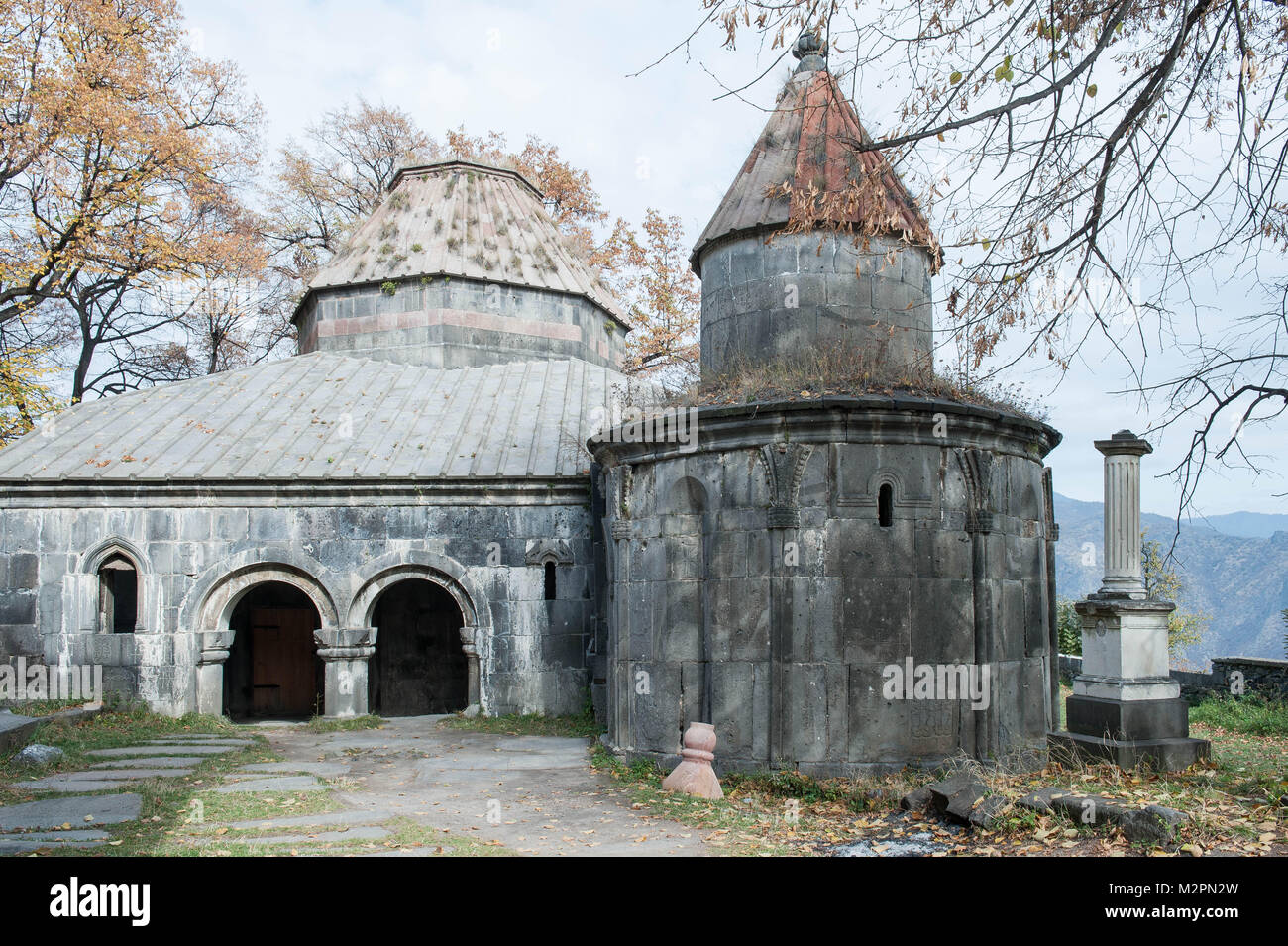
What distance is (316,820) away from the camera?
6934mm

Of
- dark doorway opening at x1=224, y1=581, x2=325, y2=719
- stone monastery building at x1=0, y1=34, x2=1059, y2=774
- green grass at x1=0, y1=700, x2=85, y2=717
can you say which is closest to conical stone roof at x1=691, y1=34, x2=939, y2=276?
stone monastery building at x1=0, y1=34, x2=1059, y2=774

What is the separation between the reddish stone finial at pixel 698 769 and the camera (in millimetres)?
7668

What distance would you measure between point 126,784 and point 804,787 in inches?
213

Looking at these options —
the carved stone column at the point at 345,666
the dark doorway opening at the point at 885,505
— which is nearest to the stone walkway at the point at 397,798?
the carved stone column at the point at 345,666

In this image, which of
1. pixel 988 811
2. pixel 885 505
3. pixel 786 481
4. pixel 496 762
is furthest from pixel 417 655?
pixel 988 811

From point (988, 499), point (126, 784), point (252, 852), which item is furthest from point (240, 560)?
point (988, 499)

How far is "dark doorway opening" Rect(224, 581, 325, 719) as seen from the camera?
15.0 metres

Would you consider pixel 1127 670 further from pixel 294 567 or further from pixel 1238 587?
pixel 1238 587

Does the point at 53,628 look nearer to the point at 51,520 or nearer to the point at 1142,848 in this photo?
the point at 51,520

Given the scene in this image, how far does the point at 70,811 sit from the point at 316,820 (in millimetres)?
1762

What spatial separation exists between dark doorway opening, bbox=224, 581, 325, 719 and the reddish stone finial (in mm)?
8731

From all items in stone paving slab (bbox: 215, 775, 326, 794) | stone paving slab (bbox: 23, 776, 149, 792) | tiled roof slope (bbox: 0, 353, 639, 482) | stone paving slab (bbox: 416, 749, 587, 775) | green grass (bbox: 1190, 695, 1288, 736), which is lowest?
green grass (bbox: 1190, 695, 1288, 736)

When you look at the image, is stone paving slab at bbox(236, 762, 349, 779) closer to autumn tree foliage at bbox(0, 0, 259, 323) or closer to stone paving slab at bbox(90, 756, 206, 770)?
stone paving slab at bbox(90, 756, 206, 770)

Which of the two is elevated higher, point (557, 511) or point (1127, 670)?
point (557, 511)
